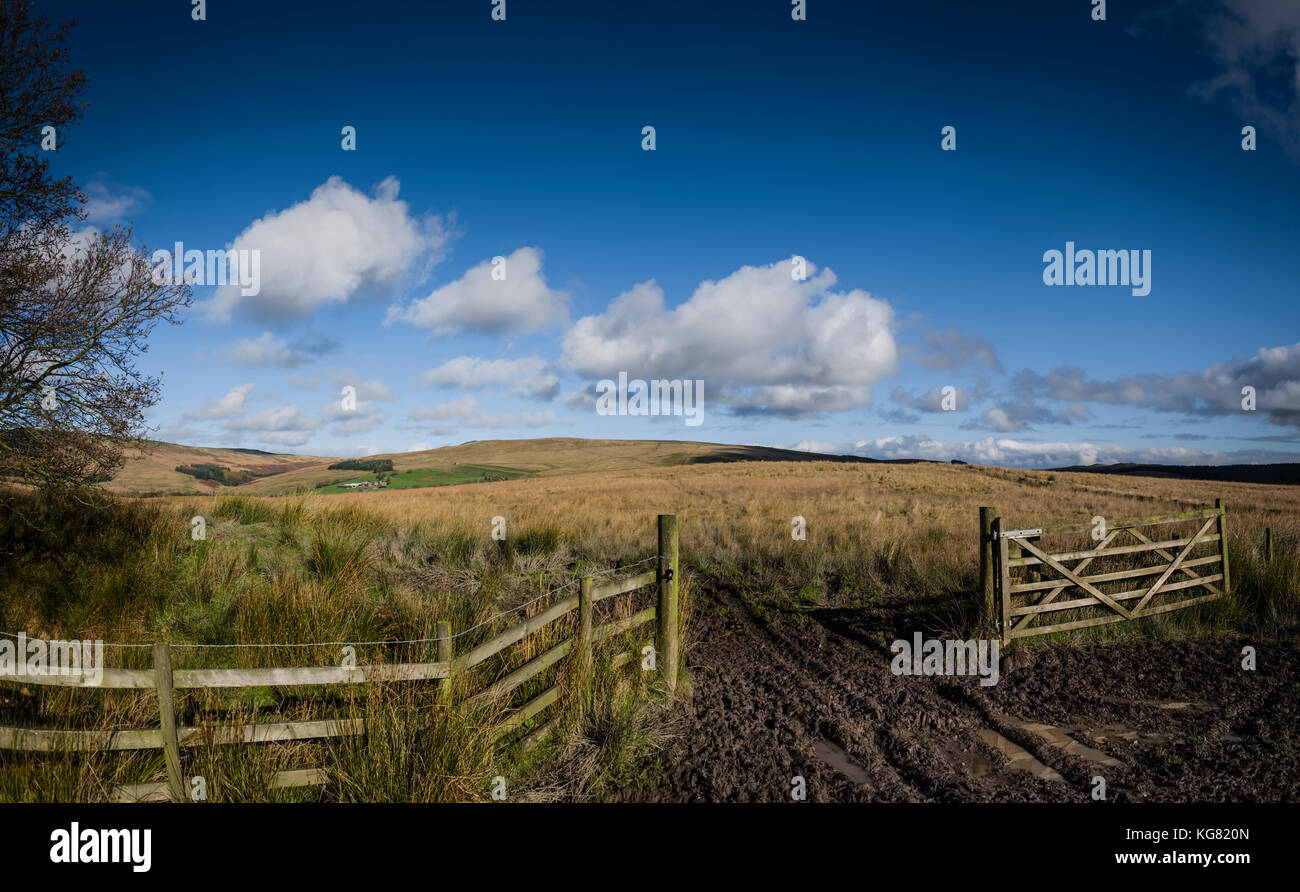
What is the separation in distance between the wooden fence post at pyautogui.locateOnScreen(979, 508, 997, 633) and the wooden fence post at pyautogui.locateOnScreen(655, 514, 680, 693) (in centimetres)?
457

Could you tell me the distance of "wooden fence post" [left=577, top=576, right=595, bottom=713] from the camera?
18.6 feet

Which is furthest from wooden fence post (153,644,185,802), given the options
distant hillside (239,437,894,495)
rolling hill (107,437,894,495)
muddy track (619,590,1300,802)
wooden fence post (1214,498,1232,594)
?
distant hillside (239,437,894,495)

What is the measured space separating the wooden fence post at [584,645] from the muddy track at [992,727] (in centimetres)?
93

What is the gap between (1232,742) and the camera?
18.3ft

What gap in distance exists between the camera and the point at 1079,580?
28.5ft

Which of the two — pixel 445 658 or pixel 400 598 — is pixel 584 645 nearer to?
pixel 445 658

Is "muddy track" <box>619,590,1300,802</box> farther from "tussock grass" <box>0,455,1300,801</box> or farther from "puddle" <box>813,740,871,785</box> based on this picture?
"tussock grass" <box>0,455,1300,801</box>

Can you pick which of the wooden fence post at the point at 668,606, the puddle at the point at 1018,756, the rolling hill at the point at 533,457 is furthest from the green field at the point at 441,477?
the puddle at the point at 1018,756

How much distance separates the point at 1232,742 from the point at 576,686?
6.16 meters

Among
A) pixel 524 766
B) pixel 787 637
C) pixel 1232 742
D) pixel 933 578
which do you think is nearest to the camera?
pixel 524 766

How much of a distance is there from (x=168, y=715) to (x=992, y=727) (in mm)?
7121

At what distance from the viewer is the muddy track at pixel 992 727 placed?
4867 mm
